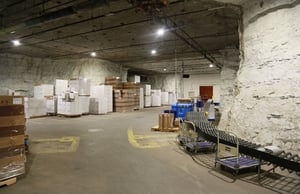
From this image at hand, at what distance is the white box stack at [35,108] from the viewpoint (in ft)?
33.7

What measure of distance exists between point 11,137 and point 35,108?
8585 millimetres

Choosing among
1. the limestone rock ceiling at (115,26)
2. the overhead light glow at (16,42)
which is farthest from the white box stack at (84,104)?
the overhead light glow at (16,42)

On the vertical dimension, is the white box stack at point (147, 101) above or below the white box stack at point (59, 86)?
below

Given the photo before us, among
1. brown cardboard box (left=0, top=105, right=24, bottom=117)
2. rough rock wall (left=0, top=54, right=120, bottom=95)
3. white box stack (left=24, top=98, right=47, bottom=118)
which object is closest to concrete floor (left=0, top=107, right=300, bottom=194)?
brown cardboard box (left=0, top=105, right=24, bottom=117)

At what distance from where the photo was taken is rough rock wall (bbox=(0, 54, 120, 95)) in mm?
12281

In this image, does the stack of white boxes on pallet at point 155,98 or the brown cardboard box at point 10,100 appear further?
the stack of white boxes on pallet at point 155,98

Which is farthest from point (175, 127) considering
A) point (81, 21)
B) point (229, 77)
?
point (229, 77)

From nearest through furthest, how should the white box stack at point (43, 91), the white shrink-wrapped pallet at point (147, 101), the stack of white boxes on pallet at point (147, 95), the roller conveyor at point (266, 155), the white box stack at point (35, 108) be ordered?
the roller conveyor at point (266, 155) < the white box stack at point (35, 108) < the white box stack at point (43, 91) < the stack of white boxes on pallet at point (147, 95) < the white shrink-wrapped pallet at point (147, 101)

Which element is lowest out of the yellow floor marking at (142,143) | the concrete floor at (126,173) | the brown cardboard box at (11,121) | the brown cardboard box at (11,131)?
the concrete floor at (126,173)

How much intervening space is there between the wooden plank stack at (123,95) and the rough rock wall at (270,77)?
9846 millimetres

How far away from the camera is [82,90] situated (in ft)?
37.1

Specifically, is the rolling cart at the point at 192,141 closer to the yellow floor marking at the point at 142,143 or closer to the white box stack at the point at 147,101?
the yellow floor marking at the point at 142,143

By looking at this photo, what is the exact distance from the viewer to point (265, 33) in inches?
169

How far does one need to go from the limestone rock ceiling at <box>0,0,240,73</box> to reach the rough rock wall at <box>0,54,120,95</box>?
0.95 meters
